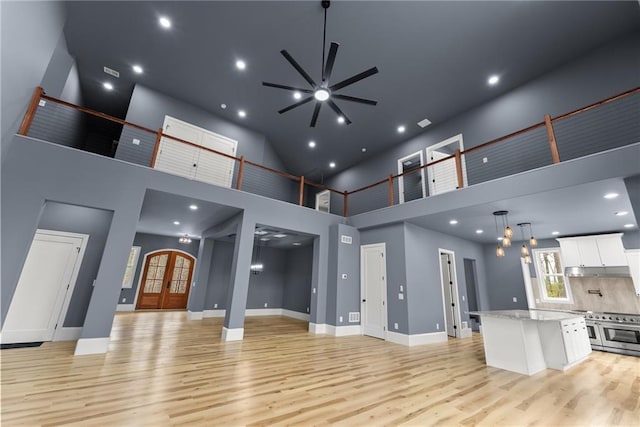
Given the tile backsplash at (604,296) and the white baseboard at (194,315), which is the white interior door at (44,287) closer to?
the white baseboard at (194,315)

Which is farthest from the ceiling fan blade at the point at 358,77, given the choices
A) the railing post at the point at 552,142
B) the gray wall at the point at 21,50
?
the gray wall at the point at 21,50

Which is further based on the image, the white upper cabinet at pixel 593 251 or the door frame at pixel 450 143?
the door frame at pixel 450 143

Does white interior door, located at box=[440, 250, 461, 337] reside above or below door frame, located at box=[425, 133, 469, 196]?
below

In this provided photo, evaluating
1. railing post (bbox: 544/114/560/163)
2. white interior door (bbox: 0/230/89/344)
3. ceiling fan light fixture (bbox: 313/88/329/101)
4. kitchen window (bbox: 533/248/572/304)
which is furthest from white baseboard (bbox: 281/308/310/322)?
railing post (bbox: 544/114/560/163)

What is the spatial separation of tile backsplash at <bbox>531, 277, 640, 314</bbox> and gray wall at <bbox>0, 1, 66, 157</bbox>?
1172cm

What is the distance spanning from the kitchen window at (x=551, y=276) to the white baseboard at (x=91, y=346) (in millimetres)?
10190

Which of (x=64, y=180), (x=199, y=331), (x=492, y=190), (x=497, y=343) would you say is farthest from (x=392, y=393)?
(x=64, y=180)

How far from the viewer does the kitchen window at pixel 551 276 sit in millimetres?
6864

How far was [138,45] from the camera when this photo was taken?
5.88 meters

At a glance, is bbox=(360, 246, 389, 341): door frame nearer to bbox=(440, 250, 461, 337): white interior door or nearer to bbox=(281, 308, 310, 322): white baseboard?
bbox=(440, 250, 461, 337): white interior door

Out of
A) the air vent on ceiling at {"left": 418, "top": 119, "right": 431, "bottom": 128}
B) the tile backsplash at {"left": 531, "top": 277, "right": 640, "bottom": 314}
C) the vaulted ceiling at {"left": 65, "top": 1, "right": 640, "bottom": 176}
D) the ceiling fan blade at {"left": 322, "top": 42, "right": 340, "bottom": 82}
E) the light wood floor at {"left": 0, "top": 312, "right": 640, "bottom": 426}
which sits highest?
the vaulted ceiling at {"left": 65, "top": 1, "right": 640, "bottom": 176}

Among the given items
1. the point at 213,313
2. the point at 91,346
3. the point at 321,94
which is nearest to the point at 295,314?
the point at 213,313

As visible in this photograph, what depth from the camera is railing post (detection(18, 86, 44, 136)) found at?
4082mm

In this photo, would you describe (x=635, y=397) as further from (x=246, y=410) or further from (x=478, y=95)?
(x=478, y=95)
